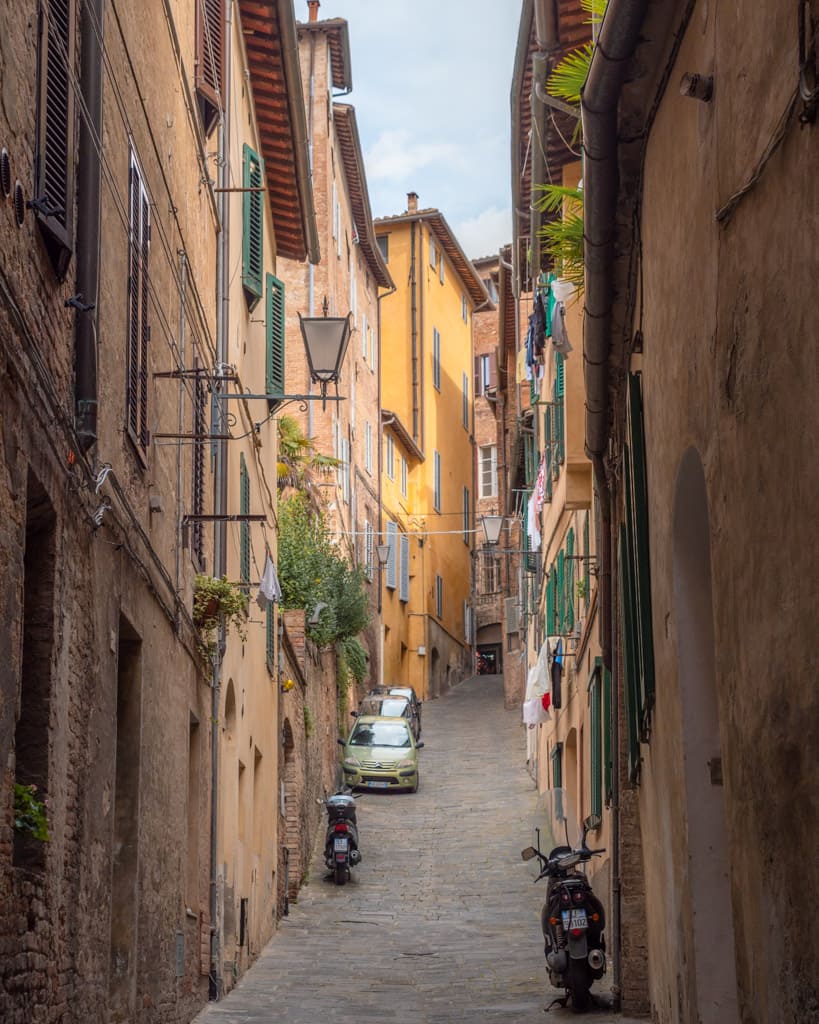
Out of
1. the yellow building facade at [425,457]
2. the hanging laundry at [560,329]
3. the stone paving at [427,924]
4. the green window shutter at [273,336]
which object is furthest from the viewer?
the yellow building facade at [425,457]

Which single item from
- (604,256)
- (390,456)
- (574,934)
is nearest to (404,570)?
(390,456)

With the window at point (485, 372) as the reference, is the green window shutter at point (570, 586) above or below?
below

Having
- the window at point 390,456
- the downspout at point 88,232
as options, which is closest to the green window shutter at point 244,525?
the downspout at point 88,232

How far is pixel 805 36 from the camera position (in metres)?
4.57

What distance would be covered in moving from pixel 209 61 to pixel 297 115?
4.88 metres

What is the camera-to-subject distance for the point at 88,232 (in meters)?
8.60

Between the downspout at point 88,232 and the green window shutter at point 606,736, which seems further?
the green window shutter at point 606,736

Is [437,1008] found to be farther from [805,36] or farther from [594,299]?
[805,36]

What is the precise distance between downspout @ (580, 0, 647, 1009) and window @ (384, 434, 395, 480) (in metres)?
33.8

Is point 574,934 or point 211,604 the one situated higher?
point 211,604

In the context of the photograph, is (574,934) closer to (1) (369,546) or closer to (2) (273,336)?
(2) (273,336)

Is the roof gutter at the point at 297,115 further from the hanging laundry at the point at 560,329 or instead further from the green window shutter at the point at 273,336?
the hanging laundry at the point at 560,329

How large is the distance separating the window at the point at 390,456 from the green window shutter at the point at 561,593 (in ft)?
78.2

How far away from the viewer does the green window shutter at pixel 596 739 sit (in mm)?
16406
